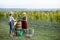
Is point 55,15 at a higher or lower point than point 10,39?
higher

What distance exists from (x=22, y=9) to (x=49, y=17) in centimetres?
31

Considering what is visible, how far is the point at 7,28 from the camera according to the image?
3.86ft

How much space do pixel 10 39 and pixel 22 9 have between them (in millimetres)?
344

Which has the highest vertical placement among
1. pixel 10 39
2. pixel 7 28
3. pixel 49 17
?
pixel 49 17

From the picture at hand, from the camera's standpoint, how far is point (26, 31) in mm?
1176

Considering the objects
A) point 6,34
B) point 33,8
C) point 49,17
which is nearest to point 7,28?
point 6,34

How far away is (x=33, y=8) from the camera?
1.21 meters

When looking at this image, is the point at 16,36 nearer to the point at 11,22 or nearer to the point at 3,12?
the point at 11,22

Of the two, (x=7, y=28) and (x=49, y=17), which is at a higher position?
(x=49, y=17)
